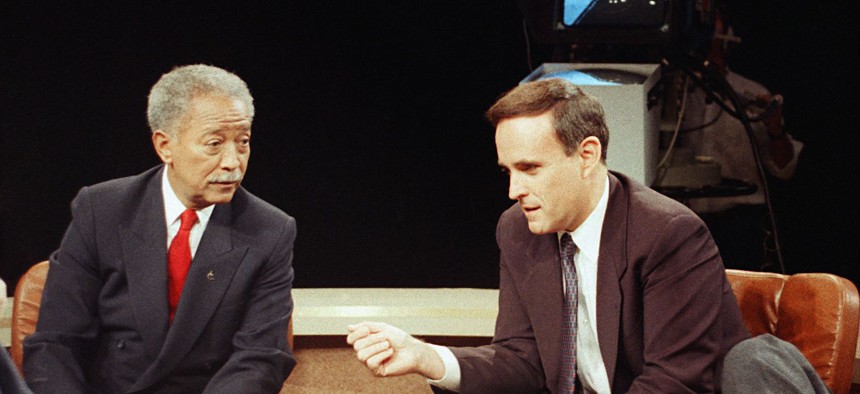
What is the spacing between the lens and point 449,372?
7.27 feet

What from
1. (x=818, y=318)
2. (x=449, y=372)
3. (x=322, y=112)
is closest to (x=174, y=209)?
(x=449, y=372)

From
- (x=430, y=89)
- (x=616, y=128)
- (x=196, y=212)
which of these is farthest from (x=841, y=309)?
(x=430, y=89)

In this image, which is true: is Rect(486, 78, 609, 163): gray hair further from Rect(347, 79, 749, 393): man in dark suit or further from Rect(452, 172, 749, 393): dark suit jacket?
Rect(452, 172, 749, 393): dark suit jacket

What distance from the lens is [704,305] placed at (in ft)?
6.88

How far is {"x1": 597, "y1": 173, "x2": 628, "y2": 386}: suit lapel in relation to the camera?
215 cm

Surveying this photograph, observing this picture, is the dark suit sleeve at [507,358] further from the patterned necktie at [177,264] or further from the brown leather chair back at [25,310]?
the brown leather chair back at [25,310]

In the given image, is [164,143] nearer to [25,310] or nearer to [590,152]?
[25,310]

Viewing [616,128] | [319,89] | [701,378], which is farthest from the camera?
[319,89]

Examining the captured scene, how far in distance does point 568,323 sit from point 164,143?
0.99 meters

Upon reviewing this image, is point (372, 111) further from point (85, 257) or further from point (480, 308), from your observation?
point (85, 257)

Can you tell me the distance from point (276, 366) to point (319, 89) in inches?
76.0

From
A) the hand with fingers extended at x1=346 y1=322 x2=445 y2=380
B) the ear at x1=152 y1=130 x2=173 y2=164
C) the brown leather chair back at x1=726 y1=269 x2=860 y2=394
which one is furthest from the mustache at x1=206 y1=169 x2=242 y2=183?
the brown leather chair back at x1=726 y1=269 x2=860 y2=394

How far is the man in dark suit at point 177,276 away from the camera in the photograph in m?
2.20

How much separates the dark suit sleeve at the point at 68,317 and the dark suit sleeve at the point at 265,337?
0.31 m
